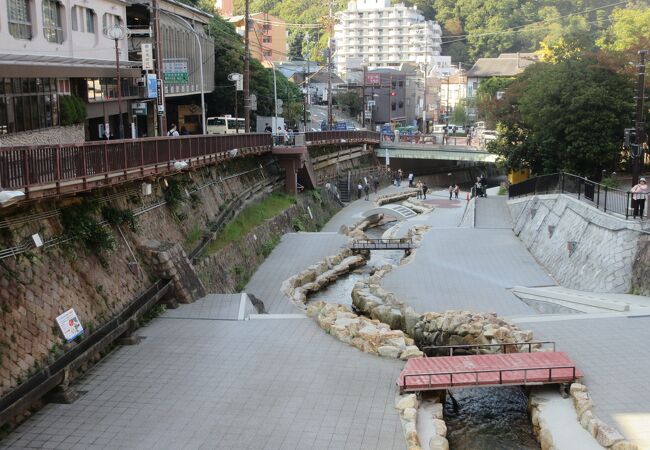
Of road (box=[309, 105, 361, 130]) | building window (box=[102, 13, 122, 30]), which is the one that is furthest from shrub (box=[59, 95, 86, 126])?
road (box=[309, 105, 361, 130])

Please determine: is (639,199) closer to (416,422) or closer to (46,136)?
(416,422)

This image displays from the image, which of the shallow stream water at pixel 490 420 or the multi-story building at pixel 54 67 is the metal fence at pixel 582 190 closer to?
the shallow stream water at pixel 490 420

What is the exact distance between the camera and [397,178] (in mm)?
59094

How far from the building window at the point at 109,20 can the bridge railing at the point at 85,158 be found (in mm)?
11560

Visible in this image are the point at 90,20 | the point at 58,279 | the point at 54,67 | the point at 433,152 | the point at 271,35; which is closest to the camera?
the point at 58,279

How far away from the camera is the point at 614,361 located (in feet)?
46.2

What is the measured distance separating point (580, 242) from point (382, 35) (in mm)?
116370

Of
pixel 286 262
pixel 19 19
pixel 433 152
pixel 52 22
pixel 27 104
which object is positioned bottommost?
pixel 286 262

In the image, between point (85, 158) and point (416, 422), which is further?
point (85, 158)

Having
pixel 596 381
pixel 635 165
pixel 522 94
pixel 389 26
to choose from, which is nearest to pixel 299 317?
pixel 596 381

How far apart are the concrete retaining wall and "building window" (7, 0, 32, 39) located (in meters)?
20.4

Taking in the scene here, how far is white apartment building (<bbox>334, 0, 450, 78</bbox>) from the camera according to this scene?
128250 mm

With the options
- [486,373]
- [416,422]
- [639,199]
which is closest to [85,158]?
[416,422]

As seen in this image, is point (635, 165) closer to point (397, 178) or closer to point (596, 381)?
point (596, 381)
